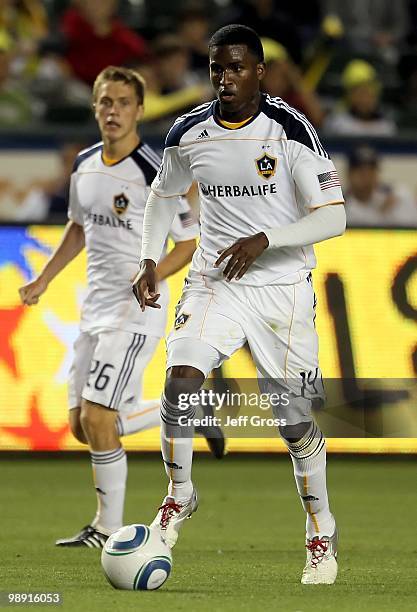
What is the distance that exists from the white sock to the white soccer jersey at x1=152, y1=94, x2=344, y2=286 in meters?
2.57

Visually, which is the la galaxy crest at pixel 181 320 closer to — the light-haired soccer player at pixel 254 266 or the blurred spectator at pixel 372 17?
the light-haired soccer player at pixel 254 266

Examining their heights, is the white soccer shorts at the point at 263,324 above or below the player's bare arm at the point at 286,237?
below

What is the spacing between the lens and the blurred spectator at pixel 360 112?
49.1 feet

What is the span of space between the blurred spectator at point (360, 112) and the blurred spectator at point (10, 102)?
9.96ft

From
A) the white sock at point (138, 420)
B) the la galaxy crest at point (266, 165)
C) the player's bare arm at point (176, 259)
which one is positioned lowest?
the white sock at point (138, 420)

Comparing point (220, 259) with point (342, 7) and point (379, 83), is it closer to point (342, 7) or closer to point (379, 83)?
point (379, 83)

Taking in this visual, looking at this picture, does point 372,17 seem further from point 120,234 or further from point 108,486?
point 108,486

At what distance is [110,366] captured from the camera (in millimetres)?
8016

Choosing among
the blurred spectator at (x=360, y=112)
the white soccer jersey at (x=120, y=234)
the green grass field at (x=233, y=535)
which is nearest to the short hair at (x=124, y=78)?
the white soccer jersey at (x=120, y=234)

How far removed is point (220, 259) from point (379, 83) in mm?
10908

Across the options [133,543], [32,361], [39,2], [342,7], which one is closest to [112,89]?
[133,543]

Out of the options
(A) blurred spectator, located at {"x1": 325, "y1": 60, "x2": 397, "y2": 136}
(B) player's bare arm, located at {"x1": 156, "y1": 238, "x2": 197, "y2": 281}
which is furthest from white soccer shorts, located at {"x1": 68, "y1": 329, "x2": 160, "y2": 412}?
(A) blurred spectator, located at {"x1": 325, "y1": 60, "x2": 397, "y2": 136}

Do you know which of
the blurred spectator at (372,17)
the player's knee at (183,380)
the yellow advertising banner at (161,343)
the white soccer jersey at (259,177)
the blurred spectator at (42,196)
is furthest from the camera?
the blurred spectator at (372,17)

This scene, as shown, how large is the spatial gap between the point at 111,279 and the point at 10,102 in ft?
21.6
